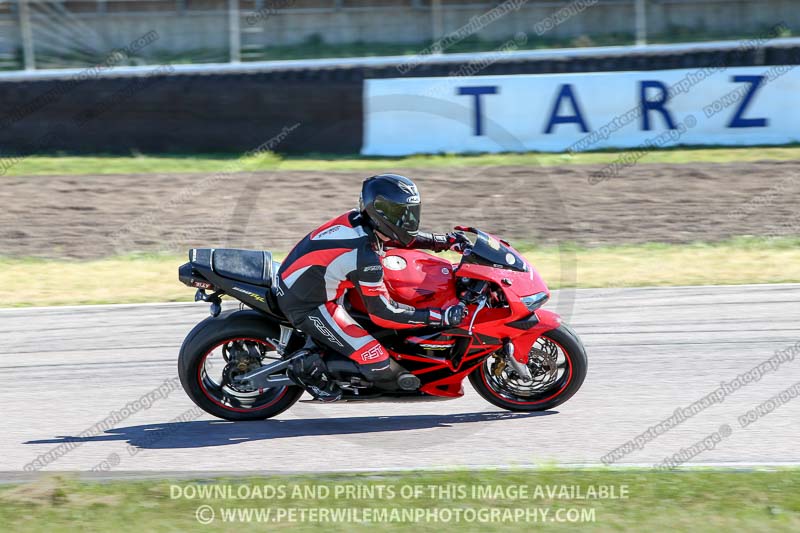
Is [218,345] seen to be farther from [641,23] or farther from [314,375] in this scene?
[641,23]

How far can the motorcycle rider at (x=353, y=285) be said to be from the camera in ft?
21.2

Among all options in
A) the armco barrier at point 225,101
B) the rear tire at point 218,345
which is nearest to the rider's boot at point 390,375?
the rear tire at point 218,345

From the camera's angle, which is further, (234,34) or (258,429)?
(234,34)

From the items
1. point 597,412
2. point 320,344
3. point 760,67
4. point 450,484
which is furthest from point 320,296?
point 760,67

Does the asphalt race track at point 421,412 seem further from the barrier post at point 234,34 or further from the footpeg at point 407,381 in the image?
the barrier post at point 234,34

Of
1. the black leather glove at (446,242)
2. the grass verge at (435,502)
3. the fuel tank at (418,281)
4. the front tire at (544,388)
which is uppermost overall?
the black leather glove at (446,242)

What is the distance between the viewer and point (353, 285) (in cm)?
665

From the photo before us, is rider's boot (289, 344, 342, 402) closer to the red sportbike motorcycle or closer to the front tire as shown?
the red sportbike motorcycle

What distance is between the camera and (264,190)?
50.2 ft

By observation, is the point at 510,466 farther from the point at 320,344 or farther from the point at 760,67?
the point at 760,67

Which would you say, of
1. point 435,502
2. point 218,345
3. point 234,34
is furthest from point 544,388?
point 234,34

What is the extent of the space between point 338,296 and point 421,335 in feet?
2.04

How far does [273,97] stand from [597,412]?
11.0m

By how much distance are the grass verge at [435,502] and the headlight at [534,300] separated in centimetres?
126
